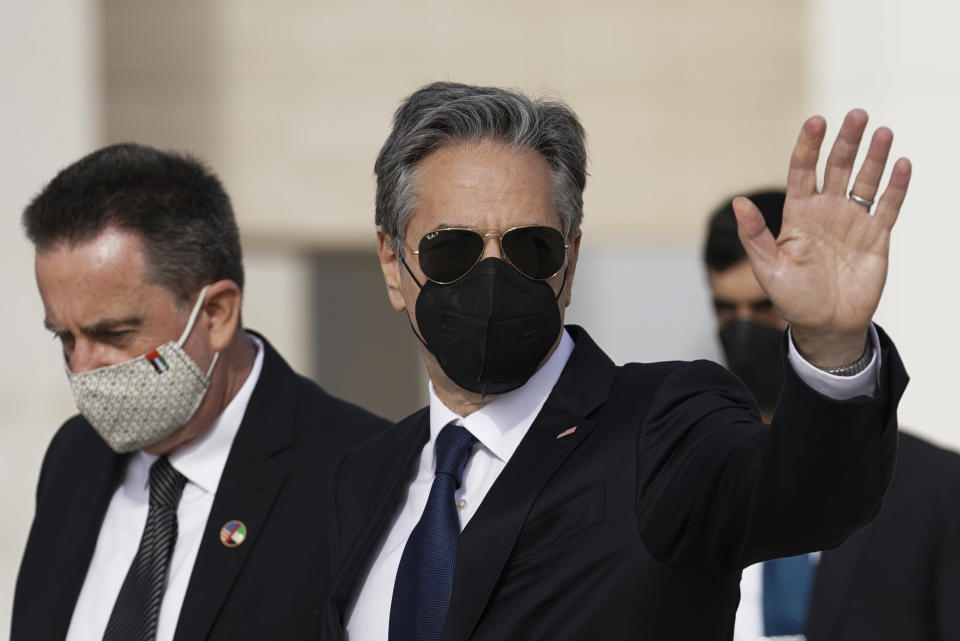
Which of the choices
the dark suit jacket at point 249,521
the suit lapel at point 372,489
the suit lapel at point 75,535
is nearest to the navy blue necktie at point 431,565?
the suit lapel at point 372,489

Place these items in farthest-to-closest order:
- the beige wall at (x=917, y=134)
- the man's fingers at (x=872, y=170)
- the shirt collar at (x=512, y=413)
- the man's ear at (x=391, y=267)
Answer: the beige wall at (x=917, y=134), the man's ear at (x=391, y=267), the shirt collar at (x=512, y=413), the man's fingers at (x=872, y=170)

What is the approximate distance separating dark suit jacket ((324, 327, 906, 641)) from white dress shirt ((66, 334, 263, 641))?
26.3 inches

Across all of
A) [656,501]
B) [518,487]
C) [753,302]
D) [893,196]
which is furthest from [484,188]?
[753,302]

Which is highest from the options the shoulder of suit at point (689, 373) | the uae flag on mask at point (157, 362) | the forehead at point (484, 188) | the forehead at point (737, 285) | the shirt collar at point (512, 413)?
the forehead at point (484, 188)

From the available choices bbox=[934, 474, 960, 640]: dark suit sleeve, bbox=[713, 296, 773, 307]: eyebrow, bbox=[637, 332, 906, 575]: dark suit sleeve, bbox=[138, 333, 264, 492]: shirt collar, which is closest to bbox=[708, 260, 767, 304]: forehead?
bbox=[713, 296, 773, 307]: eyebrow

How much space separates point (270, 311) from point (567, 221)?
719 centimetres

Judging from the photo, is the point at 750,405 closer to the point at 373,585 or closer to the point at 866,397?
the point at 866,397

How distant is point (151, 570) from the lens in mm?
2861

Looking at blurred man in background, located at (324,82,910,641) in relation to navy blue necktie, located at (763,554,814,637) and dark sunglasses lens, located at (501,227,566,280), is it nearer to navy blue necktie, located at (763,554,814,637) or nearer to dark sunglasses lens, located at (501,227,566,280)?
dark sunglasses lens, located at (501,227,566,280)

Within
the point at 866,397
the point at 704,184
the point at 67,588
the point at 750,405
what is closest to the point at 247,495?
the point at 67,588

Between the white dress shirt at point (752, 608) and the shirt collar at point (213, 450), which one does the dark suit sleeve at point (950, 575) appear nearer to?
the white dress shirt at point (752, 608)

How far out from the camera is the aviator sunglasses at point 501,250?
2.29 metres

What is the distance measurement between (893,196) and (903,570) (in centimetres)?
149

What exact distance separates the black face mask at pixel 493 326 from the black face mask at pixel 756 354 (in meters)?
1.53
